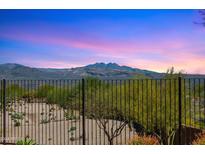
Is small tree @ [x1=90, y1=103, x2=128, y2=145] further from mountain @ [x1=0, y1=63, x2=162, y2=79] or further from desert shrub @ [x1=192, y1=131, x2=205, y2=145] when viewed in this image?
desert shrub @ [x1=192, y1=131, x2=205, y2=145]

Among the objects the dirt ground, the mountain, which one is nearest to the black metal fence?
the dirt ground

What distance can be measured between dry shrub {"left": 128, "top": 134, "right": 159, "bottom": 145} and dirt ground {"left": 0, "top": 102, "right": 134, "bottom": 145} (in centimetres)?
12

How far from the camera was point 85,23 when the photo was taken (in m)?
8.97

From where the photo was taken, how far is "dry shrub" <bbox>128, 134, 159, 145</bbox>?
9.12 m

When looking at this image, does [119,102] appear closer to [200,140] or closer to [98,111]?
[98,111]

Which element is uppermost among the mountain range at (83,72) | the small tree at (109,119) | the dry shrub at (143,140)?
the mountain range at (83,72)

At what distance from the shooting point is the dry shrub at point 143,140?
9117mm

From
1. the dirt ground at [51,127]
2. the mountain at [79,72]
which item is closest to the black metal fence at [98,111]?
the dirt ground at [51,127]

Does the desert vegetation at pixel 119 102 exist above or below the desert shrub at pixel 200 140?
above

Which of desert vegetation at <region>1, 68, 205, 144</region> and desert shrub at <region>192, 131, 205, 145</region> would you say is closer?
desert shrub at <region>192, 131, 205, 145</region>

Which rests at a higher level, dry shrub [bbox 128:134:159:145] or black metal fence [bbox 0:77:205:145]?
black metal fence [bbox 0:77:205:145]

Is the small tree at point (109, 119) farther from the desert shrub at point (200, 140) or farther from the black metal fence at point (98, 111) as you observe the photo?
the desert shrub at point (200, 140)

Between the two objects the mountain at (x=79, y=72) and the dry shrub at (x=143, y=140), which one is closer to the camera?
the mountain at (x=79, y=72)
